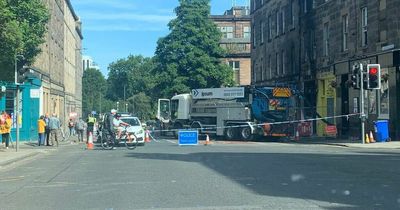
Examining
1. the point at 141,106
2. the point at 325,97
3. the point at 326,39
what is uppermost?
the point at 326,39

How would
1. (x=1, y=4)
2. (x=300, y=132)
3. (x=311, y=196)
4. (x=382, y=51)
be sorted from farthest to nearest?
(x=300, y=132) → (x=382, y=51) → (x=1, y=4) → (x=311, y=196)

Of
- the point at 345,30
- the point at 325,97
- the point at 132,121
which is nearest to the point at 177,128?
the point at 132,121

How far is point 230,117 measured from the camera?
34.1 meters

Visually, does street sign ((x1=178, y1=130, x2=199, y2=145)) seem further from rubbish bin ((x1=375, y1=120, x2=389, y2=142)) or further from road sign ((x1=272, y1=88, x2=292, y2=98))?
rubbish bin ((x1=375, y1=120, x2=389, y2=142))

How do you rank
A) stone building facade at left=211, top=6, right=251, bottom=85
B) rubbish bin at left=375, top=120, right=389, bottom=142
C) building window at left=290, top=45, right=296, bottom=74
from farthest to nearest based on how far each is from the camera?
stone building facade at left=211, top=6, right=251, bottom=85 < building window at left=290, top=45, right=296, bottom=74 < rubbish bin at left=375, top=120, right=389, bottom=142

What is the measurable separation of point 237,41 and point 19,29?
183 feet

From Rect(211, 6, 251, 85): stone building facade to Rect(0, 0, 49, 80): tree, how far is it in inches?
1824

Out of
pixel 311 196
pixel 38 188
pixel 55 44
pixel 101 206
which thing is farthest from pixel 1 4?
pixel 55 44

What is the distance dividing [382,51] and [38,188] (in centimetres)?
2120

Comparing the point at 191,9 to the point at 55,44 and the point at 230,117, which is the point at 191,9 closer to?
the point at 55,44

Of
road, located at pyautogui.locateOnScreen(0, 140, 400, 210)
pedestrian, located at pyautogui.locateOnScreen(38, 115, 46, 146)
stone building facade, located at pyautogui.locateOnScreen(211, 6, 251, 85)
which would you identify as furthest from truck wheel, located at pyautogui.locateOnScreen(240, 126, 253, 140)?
stone building facade, located at pyautogui.locateOnScreen(211, 6, 251, 85)

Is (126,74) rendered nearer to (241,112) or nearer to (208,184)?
(241,112)

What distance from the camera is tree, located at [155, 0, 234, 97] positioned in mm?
52938

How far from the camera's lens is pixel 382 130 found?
26891 mm
